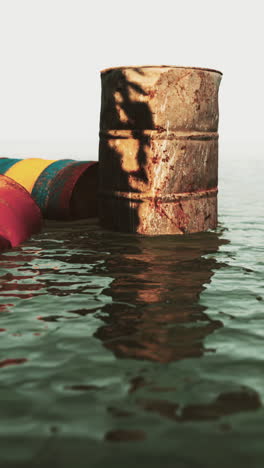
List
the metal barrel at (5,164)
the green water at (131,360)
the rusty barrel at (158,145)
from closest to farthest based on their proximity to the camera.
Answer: the green water at (131,360), the rusty barrel at (158,145), the metal barrel at (5,164)

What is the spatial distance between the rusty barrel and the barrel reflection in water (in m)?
0.71

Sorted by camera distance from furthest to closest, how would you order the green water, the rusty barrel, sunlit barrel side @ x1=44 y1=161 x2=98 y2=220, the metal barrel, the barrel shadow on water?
the metal barrel < sunlit barrel side @ x1=44 y1=161 x2=98 y2=220 < the rusty barrel < the barrel shadow on water < the green water

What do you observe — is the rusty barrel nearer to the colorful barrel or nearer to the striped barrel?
the colorful barrel

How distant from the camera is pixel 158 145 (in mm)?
7988

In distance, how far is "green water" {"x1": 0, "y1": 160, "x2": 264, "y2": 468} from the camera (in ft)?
9.11

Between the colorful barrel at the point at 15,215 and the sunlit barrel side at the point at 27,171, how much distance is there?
1831 mm

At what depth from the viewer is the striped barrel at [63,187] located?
9742mm

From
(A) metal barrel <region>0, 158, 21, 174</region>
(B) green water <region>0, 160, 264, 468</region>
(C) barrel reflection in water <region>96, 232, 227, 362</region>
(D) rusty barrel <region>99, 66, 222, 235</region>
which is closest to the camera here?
(B) green water <region>0, 160, 264, 468</region>

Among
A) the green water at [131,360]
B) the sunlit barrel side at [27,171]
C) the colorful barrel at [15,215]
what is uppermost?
the sunlit barrel side at [27,171]

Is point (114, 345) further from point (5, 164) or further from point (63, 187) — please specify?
point (5, 164)

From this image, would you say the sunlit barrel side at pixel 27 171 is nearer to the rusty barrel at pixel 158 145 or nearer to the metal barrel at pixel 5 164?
the metal barrel at pixel 5 164

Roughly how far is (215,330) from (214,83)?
495 cm

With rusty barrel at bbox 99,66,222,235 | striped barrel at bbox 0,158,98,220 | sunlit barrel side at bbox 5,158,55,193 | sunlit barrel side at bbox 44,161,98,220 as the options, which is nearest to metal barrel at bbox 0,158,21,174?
sunlit barrel side at bbox 5,158,55,193

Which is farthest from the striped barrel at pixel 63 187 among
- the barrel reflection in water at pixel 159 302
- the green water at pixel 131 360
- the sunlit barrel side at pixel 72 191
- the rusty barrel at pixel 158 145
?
the green water at pixel 131 360
